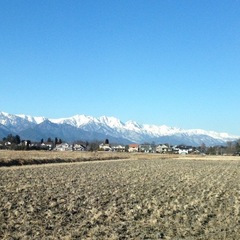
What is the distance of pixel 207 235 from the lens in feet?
39.8

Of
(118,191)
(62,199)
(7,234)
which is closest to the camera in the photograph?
(7,234)

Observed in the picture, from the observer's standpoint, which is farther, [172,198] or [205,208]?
[172,198]

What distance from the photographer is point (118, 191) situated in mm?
22453

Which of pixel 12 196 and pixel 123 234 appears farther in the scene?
pixel 12 196

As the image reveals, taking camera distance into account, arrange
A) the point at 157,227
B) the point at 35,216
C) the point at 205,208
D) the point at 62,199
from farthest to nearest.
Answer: the point at 62,199
the point at 205,208
the point at 35,216
the point at 157,227

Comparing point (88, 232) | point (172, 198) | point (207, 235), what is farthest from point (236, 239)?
point (172, 198)

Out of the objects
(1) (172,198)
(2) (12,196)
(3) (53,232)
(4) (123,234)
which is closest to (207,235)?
(4) (123,234)

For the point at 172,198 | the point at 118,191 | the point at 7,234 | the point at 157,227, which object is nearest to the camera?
the point at 7,234

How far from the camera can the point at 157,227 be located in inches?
512

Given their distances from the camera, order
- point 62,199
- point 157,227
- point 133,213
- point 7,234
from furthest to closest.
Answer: point 62,199
point 133,213
point 157,227
point 7,234

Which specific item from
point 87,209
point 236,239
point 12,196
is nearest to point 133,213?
point 87,209

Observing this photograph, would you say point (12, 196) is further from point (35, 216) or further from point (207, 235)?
point (207, 235)

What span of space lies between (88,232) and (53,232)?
1012 millimetres

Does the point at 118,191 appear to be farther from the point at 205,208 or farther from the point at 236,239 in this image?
the point at 236,239
